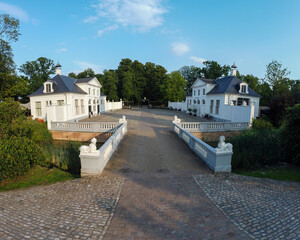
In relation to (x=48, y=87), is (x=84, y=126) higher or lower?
lower

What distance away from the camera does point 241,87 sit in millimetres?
22172

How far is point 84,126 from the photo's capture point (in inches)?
587

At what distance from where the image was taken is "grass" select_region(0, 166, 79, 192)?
19.1 ft

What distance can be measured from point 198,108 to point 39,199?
28.0m

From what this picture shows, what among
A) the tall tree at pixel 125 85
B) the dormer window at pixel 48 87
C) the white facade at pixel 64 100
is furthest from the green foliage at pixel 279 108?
the tall tree at pixel 125 85

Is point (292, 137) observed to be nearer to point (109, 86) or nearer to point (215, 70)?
point (109, 86)

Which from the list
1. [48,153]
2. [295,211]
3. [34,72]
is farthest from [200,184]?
[34,72]

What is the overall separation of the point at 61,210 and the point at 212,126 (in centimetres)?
1334

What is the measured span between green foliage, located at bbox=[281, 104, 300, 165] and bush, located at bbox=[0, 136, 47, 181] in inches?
428

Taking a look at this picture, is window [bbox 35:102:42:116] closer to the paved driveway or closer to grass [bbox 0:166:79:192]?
grass [bbox 0:166:79:192]

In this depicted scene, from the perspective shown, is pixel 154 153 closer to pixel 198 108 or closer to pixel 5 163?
pixel 5 163

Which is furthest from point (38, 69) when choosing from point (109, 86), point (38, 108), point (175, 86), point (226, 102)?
point (226, 102)

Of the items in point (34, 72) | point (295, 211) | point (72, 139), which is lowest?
point (72, 139)

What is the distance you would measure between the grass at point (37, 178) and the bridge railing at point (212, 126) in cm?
983
